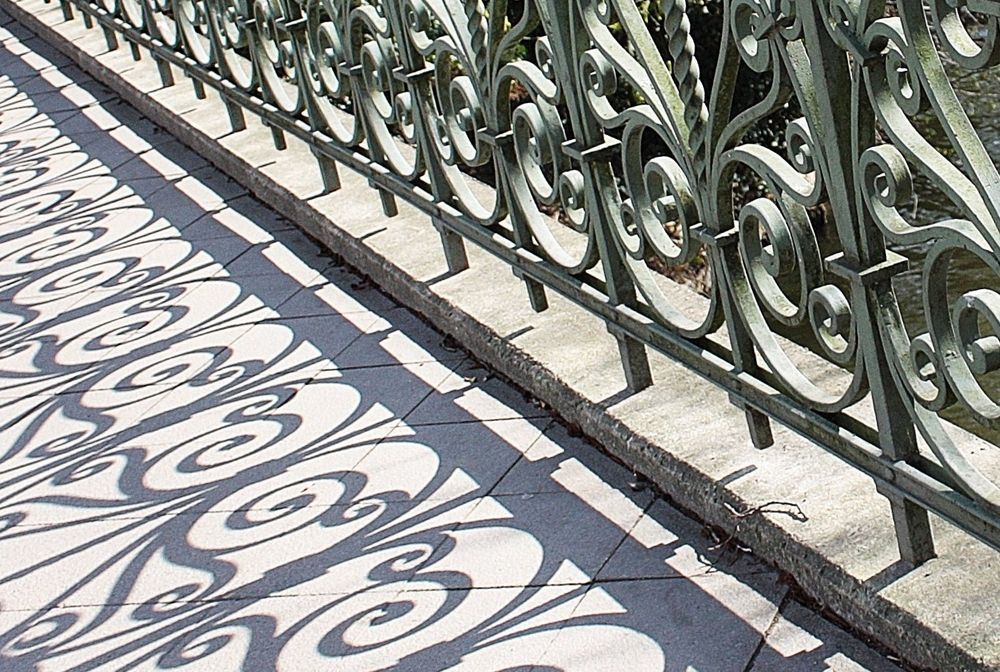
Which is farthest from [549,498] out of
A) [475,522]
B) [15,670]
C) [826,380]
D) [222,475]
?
[15,670]

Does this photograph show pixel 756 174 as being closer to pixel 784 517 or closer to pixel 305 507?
pixel 784 517

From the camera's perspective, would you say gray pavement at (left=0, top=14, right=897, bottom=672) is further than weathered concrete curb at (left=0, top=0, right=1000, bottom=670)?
Yes

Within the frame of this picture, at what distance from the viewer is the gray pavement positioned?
269 cm

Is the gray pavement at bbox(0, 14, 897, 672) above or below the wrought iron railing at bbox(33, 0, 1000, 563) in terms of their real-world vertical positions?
below

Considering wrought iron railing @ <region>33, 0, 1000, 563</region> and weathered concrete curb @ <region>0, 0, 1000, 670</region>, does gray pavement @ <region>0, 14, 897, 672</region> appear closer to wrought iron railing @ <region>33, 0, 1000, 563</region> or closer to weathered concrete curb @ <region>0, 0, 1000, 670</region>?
weathered concrete curb @ <region>0, 0, 1000, 670</region>

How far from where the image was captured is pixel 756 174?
305cm

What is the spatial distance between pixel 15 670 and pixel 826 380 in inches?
66.6

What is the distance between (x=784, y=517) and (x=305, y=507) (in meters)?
1.10

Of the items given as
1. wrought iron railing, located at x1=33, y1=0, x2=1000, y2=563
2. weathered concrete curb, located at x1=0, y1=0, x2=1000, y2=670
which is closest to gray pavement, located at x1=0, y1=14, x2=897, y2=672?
weathered concrete curb, located at x1=0, y1=0, x2=1000, y2=670

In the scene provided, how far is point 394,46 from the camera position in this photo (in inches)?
150

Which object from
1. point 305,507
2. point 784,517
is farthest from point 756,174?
point 305,507

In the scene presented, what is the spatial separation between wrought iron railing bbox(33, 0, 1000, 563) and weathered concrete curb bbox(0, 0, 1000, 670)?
0.26 feet

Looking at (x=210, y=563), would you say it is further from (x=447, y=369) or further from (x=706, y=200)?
(x=706, y=200)

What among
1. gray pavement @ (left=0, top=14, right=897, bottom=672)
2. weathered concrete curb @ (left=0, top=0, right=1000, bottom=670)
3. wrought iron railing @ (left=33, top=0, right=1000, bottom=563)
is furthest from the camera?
gray pavement @ (left=0, top=14, right=897, bottom=672)
